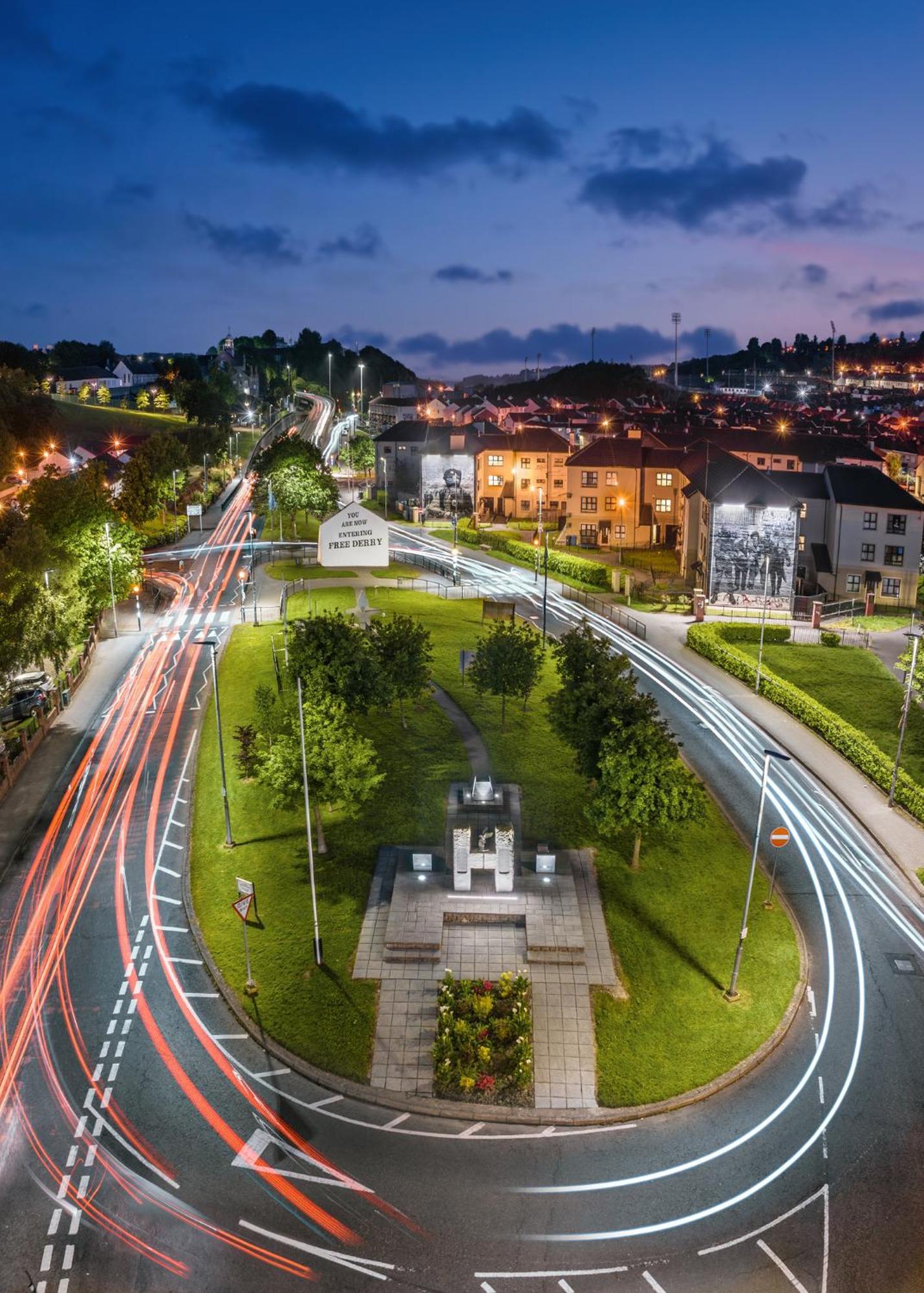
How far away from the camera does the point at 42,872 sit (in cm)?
3120

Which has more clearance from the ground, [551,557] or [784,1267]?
[551,557]

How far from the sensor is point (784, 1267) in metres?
17.6

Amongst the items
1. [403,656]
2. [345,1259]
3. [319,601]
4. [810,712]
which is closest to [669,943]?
[345,1259]

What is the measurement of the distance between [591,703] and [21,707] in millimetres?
29546

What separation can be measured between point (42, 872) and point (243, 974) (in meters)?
9.86

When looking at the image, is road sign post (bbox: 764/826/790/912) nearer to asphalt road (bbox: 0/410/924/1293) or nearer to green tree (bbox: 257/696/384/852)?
asphalt road (bbox: 0/410/924/1293)

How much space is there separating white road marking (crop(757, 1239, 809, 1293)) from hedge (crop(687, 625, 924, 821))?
21.0 meters

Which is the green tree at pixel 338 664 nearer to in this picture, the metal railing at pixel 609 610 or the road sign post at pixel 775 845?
the road sign post at pixel 775 845

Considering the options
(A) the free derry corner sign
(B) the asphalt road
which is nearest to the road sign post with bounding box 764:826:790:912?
(B) the asphalt road

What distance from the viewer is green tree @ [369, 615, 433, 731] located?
134 feet

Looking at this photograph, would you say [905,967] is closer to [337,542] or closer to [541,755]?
[541,755]

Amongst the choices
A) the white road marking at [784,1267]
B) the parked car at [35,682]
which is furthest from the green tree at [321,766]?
the parked car at [35,682]

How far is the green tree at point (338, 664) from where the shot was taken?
37.3m

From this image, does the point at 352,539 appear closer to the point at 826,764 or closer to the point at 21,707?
the point at 21,707
